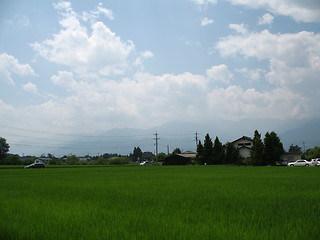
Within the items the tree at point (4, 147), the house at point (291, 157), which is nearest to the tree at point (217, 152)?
the house at point (291, 157)

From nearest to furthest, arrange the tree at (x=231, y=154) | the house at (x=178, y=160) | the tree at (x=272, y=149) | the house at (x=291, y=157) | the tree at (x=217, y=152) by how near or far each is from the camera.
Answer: the tree at (x=272, y=149), the tree at (x=231, y=154), the tree at (x=217, y=152), the house at (x=291, y=157), the house at (x=178, y=160)

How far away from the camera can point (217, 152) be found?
78.6 metres

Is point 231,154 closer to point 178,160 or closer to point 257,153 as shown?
point 257,153

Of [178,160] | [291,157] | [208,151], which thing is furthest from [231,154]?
[178,160]

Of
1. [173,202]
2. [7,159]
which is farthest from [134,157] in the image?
[173,202]

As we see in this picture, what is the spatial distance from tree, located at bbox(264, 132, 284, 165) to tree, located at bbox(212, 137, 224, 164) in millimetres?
13510

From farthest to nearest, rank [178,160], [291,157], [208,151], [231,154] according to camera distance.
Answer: [178,160]
[291,157]
[208,151]
[231,154]

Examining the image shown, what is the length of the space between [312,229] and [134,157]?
605 ft

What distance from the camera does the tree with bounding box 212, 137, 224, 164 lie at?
7819 cm

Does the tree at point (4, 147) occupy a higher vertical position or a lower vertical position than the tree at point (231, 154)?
higher

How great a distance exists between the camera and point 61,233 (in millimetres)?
6387

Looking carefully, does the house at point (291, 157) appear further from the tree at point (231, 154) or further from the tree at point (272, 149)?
the tree at point (272, 149)

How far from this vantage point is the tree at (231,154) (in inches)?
2952

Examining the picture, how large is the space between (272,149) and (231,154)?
11.4m
